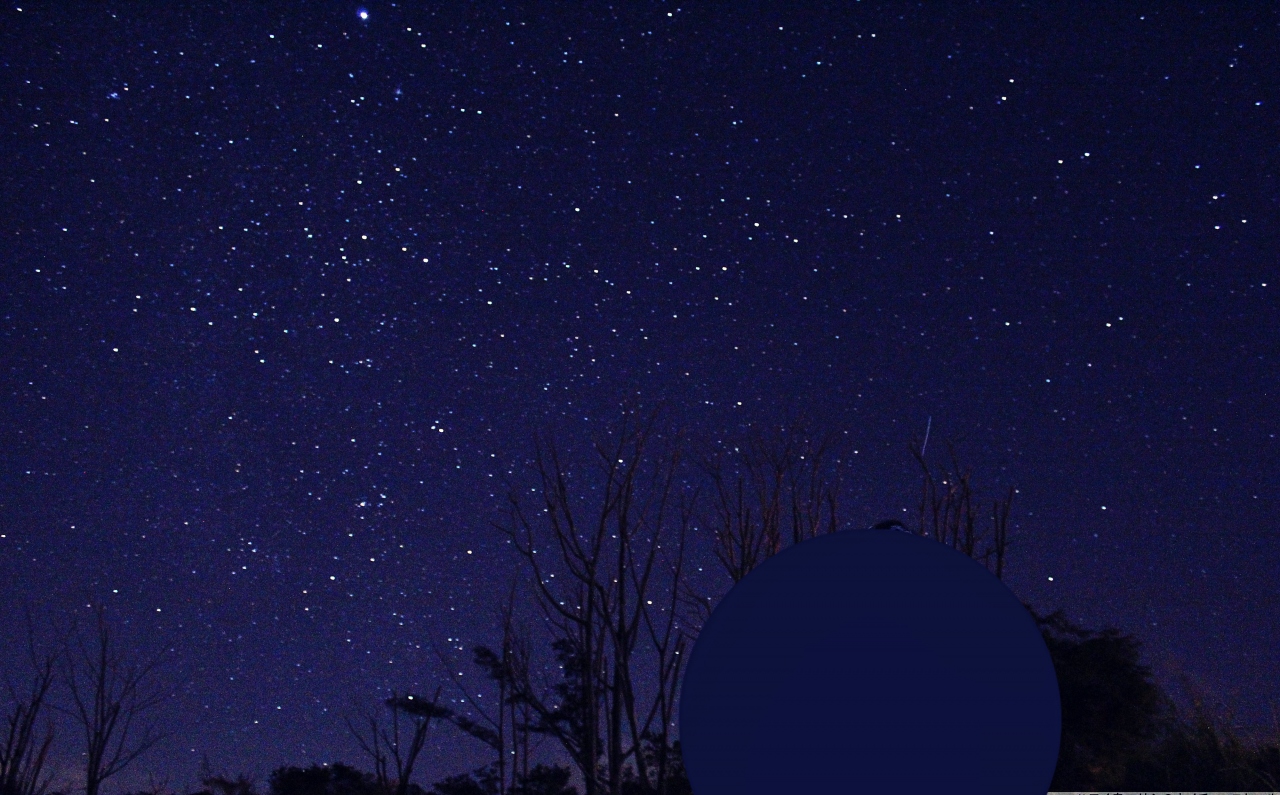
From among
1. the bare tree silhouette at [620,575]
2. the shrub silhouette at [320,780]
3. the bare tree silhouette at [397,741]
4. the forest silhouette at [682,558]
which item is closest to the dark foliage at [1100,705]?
the forest silhouette at [682,558]

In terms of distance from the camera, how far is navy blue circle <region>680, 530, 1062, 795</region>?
50.2 inches

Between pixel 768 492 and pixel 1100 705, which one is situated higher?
pixel 768 492

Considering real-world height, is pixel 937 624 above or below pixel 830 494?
below

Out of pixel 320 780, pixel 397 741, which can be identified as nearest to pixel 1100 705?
pixel 397 741

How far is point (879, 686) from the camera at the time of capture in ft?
4.24

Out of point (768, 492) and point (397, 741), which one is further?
point (397, 741)

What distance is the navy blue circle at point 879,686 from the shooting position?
4.18 ft

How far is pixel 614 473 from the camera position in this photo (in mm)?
5324

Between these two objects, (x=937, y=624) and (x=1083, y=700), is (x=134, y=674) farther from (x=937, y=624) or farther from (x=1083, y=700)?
(x=937, y=624)

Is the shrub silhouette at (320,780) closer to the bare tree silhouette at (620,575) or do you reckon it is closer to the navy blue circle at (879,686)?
the bare tree silhouette at (620,575)

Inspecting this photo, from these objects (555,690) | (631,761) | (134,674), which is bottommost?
(631,761)

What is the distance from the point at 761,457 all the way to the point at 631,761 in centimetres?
290

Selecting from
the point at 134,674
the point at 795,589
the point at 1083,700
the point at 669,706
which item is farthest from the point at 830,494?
the point at 134,674

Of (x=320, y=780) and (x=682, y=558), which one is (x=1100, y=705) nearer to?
(x=682, y=558)
